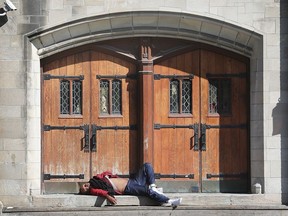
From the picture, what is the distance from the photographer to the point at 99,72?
12977mm

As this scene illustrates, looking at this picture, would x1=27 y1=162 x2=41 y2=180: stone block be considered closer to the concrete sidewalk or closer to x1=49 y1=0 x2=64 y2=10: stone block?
the concrete sidewalk

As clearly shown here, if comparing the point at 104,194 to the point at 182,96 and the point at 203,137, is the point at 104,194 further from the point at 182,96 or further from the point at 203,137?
the point at 182,96

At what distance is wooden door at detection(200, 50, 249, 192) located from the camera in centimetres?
1297

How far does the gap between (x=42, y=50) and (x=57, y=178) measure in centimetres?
219

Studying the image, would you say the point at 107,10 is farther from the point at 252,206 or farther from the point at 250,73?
the point at 252,206

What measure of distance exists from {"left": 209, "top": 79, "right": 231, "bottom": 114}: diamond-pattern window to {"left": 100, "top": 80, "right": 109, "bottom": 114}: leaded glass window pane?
176cm

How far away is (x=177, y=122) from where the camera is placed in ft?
42.5

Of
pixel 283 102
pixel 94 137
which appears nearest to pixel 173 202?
pixel 94 137

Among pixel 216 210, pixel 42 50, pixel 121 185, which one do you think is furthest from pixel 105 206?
pixel 42 50

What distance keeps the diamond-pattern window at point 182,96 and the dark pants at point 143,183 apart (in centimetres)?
115

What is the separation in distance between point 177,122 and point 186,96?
477 millimetres

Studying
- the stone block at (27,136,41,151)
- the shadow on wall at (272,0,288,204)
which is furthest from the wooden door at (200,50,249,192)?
the stone block at (27,136,41,151)

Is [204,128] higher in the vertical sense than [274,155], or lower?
higher

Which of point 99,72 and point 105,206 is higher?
point 99,72
